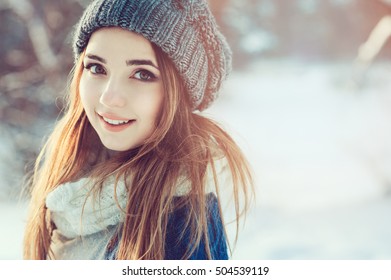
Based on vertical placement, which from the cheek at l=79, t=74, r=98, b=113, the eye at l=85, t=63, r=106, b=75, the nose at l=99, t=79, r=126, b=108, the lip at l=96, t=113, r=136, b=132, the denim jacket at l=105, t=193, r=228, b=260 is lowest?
the denim jacket at l=105, t=193, r=228, b=260

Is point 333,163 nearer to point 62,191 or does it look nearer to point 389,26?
point 389,26

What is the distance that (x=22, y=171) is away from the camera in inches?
57.4

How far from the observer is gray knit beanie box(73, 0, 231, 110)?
895 millimetres

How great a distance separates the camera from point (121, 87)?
949 millimetres

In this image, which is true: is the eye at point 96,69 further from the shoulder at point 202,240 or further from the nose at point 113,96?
the shoulder at point 202,240

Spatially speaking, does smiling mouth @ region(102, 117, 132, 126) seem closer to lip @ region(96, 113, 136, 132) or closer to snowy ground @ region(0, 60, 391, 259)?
lip @ region(96, 113, 136, 132)

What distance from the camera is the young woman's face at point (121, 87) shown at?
0.92 m

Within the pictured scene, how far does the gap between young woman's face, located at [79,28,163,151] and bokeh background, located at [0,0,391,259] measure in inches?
14.5

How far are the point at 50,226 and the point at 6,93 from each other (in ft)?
1.85

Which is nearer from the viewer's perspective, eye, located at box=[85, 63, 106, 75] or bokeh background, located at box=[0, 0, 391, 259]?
eye, located at box=[85, 63, 106, 75]

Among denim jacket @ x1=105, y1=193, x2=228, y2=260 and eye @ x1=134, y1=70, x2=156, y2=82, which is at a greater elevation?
eye @ x1=134, y1=70, x2=156, y2=82

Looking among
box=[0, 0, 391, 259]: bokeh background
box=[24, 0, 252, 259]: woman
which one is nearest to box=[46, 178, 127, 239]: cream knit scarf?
box=[24, 0, 252, 259]: woman
